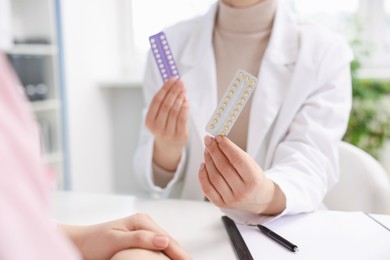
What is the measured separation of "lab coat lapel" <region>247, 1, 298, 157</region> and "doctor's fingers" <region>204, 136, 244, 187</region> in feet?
1.07

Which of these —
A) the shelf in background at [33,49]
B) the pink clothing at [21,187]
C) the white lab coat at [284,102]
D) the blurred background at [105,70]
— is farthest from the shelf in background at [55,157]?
the pink clothing at [21,187]

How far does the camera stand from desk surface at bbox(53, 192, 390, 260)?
2.09ft

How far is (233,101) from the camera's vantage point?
0.59m

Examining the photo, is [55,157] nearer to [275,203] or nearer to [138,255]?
[275,203]

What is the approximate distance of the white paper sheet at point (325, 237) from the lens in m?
0.58

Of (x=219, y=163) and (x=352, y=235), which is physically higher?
(x=219, y=163)

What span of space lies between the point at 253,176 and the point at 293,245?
0.11 meters

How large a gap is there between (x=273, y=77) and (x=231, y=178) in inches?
17.2

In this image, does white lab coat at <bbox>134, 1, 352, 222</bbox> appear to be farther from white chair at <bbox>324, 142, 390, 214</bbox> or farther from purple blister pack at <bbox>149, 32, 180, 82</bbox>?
purple blister pack at <bbox>149, 32, 180, 82</bbox>

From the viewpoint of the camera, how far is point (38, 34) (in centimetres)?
206

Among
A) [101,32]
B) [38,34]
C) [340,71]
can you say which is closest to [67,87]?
[38,34]

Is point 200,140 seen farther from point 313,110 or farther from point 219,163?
point 219,163

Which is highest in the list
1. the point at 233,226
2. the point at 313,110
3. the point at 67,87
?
the point at 313,110

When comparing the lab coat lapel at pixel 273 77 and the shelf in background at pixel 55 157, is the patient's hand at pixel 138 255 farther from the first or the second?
the shelf in background at pixel 55 157
